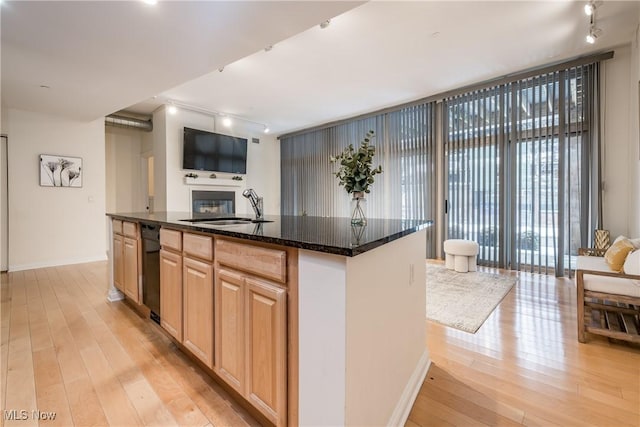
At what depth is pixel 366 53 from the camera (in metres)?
3.54

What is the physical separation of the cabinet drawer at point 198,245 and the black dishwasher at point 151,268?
1.76 feet

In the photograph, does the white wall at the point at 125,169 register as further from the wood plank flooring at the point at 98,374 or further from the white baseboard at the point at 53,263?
the wood plank flooring at the point at 98,374

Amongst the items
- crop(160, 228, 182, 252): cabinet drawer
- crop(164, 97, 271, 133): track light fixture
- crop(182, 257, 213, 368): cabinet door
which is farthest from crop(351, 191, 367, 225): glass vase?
crop(164, 97, 271, 133): track light fixture

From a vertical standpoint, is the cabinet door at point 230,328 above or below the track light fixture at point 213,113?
below

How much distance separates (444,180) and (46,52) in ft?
17.7

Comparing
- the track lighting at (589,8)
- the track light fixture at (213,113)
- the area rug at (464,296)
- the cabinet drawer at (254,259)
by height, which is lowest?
the area rug at (464,296)

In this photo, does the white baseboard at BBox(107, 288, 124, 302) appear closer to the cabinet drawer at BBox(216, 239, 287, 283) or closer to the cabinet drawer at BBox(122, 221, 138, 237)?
the cabinet drawer at BBox(122, 221, 138, 237)

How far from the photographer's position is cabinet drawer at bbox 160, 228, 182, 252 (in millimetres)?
1888

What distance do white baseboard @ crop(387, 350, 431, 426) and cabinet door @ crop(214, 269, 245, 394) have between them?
76 cm

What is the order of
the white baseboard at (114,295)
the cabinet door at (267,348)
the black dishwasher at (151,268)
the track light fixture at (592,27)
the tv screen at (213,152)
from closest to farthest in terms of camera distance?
the cabinet door at (267,348) → the black dishwasher at (151,268) → the track light fixture at (592,27) → the white baseboard at (114,295) → the tv screen at (213,152)

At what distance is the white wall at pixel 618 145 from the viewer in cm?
350

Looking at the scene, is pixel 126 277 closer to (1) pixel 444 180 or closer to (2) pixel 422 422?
(2) pixel 422 422


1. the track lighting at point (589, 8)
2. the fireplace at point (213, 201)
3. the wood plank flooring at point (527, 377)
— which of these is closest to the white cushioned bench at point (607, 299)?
the wood plank flooring at point (527, 377)

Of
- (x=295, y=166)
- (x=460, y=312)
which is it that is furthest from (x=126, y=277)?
(x=295, y=166)
